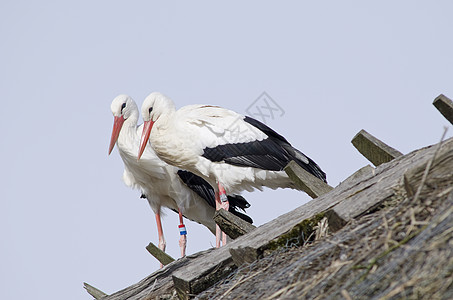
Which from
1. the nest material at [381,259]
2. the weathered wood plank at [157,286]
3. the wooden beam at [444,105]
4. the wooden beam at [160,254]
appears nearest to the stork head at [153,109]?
the wooden beam at [160,254]

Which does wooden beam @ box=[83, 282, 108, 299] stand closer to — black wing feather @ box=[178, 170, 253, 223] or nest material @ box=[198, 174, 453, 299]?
nest material @ box=[198, 174, 453, 299]

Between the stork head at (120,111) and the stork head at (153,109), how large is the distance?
2.69ft

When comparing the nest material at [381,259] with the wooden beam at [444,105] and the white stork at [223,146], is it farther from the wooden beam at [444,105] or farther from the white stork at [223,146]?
the white stork at [223,146]

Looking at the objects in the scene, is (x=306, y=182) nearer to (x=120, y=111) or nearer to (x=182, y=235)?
(x=120, y=111)

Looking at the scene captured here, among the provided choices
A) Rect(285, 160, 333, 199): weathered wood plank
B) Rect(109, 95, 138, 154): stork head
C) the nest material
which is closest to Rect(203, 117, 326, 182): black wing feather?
Rect(109, 95, 138, 154): stork head

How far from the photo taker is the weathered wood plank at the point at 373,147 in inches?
157

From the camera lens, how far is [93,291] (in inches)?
206

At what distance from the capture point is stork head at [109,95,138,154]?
9.75 m

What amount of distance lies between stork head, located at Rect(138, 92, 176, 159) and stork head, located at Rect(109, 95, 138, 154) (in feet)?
2.69

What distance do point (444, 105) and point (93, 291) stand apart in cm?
290

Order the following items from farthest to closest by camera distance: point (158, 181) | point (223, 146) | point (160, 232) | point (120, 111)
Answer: point (160, 232) → point (158, 181) → point (120, 111) → point (223, 146)

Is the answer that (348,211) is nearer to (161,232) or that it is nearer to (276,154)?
(276,154)

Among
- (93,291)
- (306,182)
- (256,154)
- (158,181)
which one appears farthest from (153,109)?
(306,182)

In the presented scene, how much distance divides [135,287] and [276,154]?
4426 millimetres
